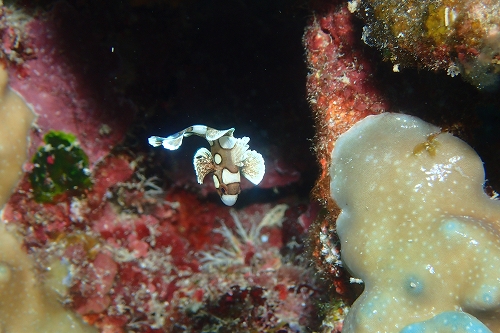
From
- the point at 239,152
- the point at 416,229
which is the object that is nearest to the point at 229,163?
the point at 239,152

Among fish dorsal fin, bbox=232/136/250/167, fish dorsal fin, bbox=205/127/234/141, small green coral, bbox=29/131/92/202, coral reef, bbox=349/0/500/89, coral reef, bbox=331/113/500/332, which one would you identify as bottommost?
coral reef, bbox=331/113/500/332

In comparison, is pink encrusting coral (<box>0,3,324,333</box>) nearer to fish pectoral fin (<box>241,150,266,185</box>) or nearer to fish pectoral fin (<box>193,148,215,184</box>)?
fish pectoral fin (<box>193,148,215,184</box>)

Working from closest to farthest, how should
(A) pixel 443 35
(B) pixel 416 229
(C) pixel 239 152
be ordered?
(A) pixel 443 35 < (B) pixel 416 229 < (C) pixel 239 152

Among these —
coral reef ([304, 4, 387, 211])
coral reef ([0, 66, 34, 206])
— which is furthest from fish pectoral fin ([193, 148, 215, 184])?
coral reef ([0, 66, 34, 206])

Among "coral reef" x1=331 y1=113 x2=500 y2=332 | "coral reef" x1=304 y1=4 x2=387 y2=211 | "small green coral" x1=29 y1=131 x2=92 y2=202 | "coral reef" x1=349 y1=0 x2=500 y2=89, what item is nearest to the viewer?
"coral reef" x1=349 y1=0 x2=500 y2=89

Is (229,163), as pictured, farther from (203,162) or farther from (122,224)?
(122,224)

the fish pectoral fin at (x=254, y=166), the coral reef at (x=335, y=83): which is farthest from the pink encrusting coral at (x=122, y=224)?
the coral reef at (x=335, y=83)

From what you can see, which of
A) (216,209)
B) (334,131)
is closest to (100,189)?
(216,209)

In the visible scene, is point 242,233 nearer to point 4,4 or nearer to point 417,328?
point 417,328
